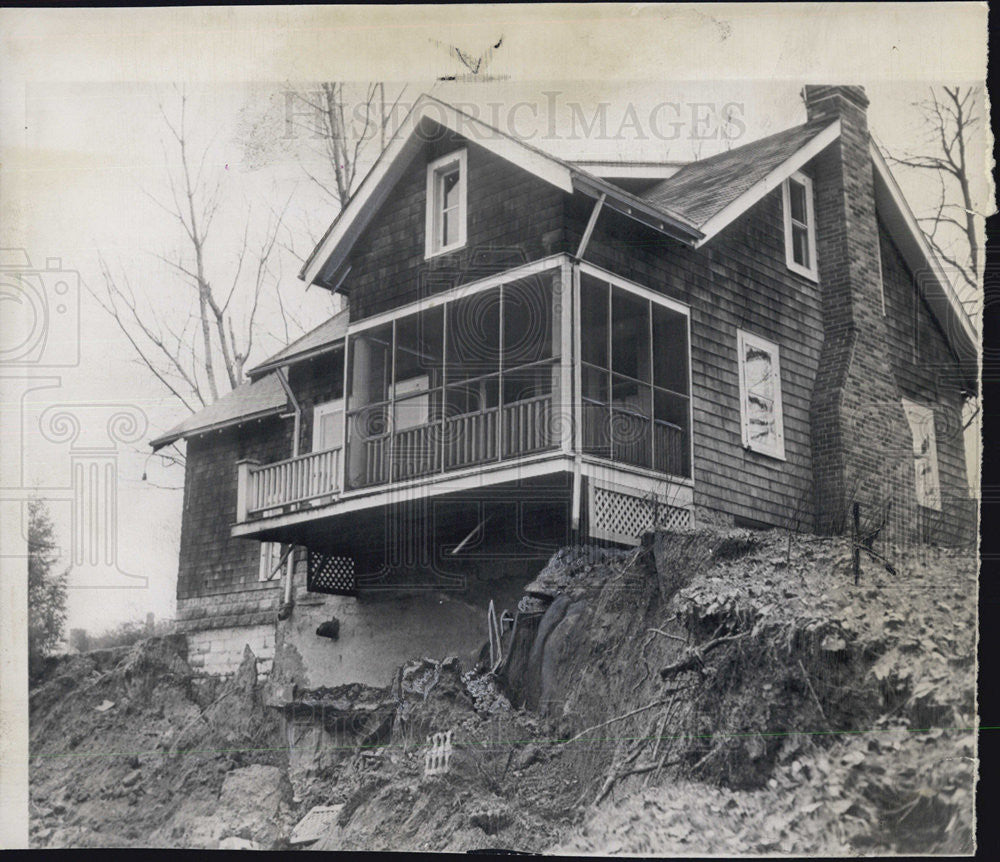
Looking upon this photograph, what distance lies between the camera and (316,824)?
14109 mm

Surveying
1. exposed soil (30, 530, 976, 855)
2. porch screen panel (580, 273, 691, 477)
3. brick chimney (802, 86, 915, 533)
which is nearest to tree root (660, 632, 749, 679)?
exposed soil (30, 530, 976, 855)

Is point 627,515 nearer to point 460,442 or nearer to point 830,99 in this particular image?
point 460,442

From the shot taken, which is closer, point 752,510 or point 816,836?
point 816,836

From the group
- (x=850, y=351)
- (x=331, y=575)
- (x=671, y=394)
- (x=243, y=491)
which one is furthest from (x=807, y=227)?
(x=243, y=491)

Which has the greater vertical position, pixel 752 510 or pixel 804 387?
pixel 804 387

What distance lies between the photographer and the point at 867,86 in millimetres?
14375

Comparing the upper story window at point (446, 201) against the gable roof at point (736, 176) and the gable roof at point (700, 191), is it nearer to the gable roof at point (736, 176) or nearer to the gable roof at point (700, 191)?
the gable roof at point (700, 191)

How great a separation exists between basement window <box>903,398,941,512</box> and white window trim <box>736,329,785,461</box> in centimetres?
152

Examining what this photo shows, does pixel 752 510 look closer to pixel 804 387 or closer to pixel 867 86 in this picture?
pixel 804 387

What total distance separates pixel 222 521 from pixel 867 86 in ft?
31.8

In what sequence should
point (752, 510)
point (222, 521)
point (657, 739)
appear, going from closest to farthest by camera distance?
point (657, 739) → point (752, 510) → point (222, 521)

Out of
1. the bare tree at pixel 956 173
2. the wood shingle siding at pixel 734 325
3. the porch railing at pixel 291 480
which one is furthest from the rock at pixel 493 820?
the bare tree at pixel 956 173

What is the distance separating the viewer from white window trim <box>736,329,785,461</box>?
15289 mm

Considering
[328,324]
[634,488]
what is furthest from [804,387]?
[328,324]
